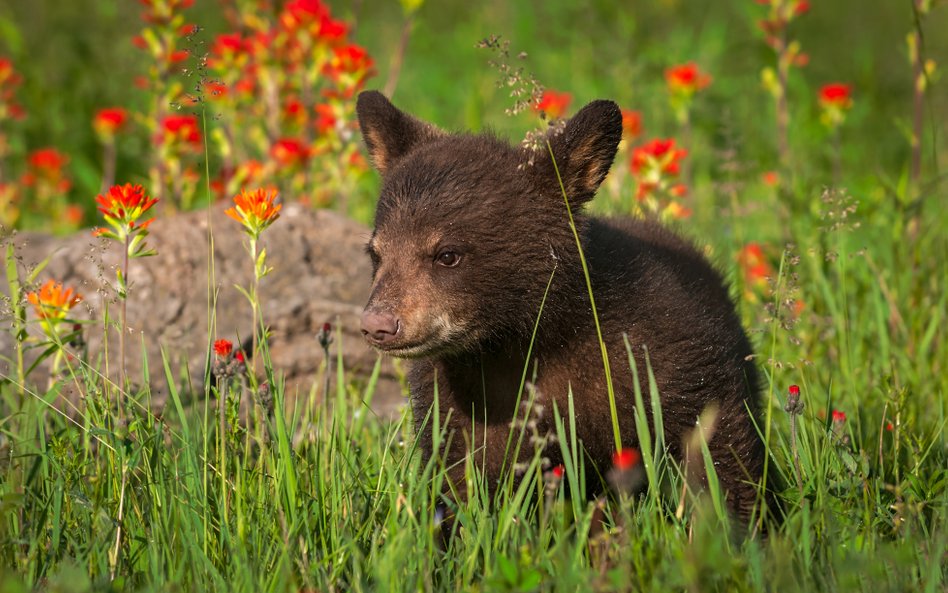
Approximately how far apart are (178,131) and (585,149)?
12.0 ft

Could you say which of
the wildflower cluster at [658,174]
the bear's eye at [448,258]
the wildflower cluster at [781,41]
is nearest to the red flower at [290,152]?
the wildflower cluster at [658,174]

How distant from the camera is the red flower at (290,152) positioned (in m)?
6.75

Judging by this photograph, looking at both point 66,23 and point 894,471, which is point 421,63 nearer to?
point 66,23

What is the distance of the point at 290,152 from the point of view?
22.1 feet

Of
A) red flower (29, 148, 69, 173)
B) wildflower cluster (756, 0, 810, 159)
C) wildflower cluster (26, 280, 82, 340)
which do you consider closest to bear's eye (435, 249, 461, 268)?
wildflower cluster (26, 280, 82, 340)

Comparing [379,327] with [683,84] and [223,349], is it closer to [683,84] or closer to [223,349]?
[223,349]

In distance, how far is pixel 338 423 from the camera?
12.9 feet

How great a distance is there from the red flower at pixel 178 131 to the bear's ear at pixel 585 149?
11.3 feet

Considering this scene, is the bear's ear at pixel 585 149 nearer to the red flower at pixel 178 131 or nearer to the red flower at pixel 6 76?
the red flower at pixel 178 131

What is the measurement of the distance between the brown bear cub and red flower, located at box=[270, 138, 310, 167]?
2.97 m

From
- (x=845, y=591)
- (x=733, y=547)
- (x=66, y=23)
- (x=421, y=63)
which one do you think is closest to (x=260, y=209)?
(x=733, y=547)

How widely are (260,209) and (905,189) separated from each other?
→ 3.70 metres

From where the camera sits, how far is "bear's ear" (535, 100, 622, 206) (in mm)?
3664

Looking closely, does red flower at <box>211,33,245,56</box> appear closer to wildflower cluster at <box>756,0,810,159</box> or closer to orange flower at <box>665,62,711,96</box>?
orange flower at <box>665,62,711,96</box>
